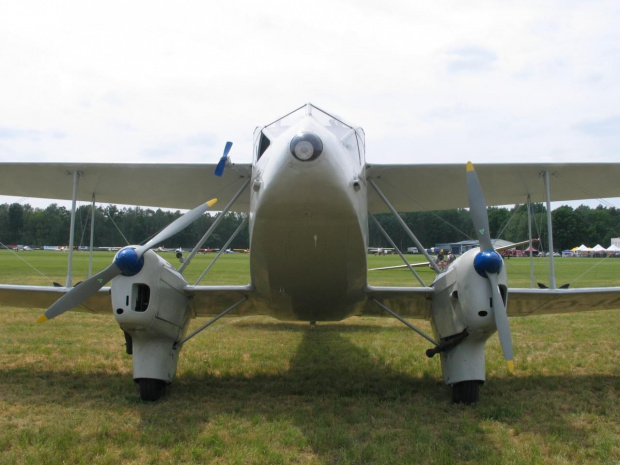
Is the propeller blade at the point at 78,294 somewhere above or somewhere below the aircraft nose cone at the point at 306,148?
below

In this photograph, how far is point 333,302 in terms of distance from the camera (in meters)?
7.00

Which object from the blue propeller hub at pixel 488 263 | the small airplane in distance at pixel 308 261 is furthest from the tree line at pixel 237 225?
the blue propeller hub at pixel 488 263

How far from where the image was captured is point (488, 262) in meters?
6.01

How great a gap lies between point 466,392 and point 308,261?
2.84m

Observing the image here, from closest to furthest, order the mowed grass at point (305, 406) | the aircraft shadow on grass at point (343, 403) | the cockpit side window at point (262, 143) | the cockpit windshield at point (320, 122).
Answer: the mowed grass at point (305, 406) < the aircraft shadow on grass at point (343, 403) < the cockpit windshield at point (320, 122) < the cockpit side window at point (262, 143)

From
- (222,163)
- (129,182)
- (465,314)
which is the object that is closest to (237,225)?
(129,182)

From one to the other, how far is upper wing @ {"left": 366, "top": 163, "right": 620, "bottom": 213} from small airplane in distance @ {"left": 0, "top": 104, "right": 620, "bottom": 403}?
1.7 inches

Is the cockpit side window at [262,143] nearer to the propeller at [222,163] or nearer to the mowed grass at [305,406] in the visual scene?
the propeller at [222,163]

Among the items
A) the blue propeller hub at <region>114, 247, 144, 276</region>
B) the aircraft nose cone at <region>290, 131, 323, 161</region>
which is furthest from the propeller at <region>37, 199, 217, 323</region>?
the aircraft nose cone at <region>290, 131, 323, 161</region>

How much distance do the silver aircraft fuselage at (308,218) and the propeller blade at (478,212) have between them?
1.45 metres

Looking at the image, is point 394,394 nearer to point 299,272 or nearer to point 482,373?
point 482,373

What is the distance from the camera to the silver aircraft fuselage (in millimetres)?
5086

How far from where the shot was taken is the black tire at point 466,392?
21.7ft

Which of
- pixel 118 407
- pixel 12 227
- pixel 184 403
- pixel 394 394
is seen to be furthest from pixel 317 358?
pixel 12 227
